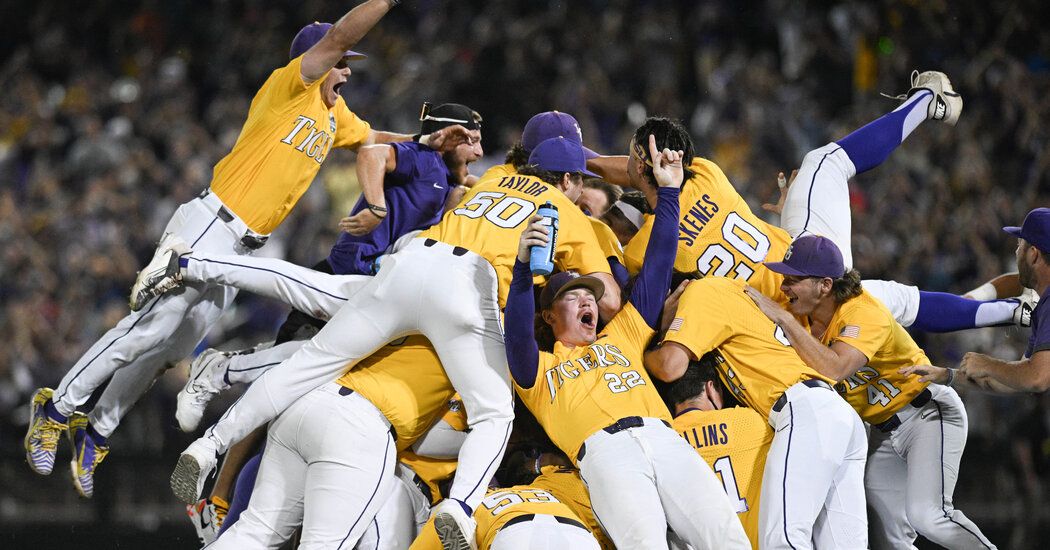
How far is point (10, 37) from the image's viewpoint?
1509cm

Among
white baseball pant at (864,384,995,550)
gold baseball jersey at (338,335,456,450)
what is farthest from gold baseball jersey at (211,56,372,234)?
white baseball pant at (864,384,995,550)

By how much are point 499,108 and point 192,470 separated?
8.48 m

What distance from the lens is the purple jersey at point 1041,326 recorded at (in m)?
6.00

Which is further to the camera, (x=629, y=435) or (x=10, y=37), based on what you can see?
(x=10, y=37)

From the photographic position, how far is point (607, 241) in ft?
20.6

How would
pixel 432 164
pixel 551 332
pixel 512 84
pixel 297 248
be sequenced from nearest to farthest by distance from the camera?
pixel 551 332, pixel 432 164, pixel 297 248, pixel 512 84

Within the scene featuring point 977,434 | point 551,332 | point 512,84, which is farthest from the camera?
point 512,84

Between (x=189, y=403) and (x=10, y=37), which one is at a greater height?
(x=10, y=37)

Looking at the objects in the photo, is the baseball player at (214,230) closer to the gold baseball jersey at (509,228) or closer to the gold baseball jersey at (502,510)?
the gold baseball jersey at (509,228)

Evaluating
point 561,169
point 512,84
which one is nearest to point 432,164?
point 561,169

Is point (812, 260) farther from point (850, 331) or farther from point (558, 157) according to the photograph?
point (558, 157)

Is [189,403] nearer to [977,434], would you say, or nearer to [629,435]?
[629,435]

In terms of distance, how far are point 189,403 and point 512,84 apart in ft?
26.3

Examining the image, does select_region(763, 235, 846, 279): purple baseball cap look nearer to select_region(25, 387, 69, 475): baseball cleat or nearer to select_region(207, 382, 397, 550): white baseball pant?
select_region(207, 382, 397, 550): white baseball pant
